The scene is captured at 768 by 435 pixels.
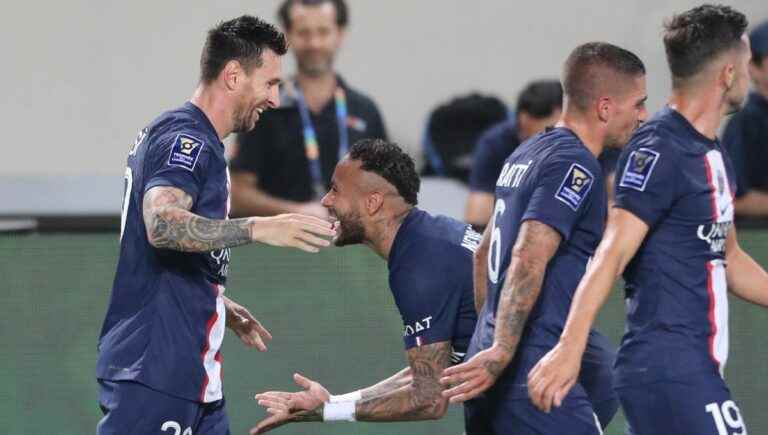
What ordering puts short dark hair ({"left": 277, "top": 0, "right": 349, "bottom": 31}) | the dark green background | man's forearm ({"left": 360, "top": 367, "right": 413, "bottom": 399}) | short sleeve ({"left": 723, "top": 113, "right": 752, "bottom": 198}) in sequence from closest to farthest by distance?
man's forearm ({"left": 360, "top": 367, "right": 413, "bottom": 399})
the dark green background
short sleeve ({"left": 723, "top": 113, "right": 752, "bottom": 198})
short dark hair ({"left": 277, "top": 0, "right": 349, "bottom": 31})

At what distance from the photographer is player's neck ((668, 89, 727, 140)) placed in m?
4.72

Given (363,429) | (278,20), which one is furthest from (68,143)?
(363,429)

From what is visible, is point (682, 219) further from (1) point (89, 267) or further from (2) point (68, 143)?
(2) point (68, 143)

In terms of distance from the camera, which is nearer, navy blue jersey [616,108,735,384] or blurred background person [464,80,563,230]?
navy blue jersey [616,108,735,384]

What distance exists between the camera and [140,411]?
16.5 feet

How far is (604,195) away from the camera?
4.84 meters

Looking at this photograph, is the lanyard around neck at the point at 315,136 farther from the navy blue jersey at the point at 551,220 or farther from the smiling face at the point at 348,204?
the navy blue jersey at the point at 551,220

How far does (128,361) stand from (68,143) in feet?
12.8

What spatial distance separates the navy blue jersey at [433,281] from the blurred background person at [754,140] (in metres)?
2.78

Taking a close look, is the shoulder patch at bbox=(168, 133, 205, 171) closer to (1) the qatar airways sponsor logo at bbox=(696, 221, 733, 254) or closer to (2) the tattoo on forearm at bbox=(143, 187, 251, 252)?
(2) the tattoo on forearm at bbox=(143, 187, 251, 252)

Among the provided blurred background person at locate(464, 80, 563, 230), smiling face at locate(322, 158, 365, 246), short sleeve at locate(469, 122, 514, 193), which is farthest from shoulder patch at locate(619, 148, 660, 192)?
short sleeve at locate(469, 122, 514, 193)

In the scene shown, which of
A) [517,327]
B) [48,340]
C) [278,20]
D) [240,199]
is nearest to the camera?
[517,327]

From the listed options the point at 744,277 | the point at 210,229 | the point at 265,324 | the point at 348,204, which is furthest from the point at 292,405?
the point at 265,324

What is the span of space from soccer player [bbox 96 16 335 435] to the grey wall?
341cm
